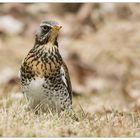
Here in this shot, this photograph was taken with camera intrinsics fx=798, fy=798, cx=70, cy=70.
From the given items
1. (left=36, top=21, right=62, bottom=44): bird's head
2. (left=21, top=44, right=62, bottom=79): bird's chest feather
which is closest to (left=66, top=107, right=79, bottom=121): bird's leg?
(left=21, top=44, right=62, bottom=79): bird's chest feather

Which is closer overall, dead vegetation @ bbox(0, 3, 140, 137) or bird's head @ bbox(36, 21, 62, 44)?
dead vegetation @ bbox(0, 3, 140, 137)

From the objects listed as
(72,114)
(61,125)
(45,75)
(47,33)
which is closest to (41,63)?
(45,75)

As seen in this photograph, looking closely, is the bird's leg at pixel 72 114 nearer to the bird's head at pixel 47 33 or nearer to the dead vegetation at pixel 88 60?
the dead vegetation at pixel 88 60

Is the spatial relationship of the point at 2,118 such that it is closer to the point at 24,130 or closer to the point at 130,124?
the point at 24,130

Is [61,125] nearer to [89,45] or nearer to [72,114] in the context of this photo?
[72,114]

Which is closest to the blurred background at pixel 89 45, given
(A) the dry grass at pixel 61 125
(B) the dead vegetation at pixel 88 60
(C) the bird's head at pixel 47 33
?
(B) the dead vegetation at pixel 88 60

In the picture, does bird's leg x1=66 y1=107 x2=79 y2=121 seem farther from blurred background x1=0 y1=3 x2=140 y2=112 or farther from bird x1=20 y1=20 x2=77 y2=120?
blurred background x1=0 y1=3 x2=140 y2=112
